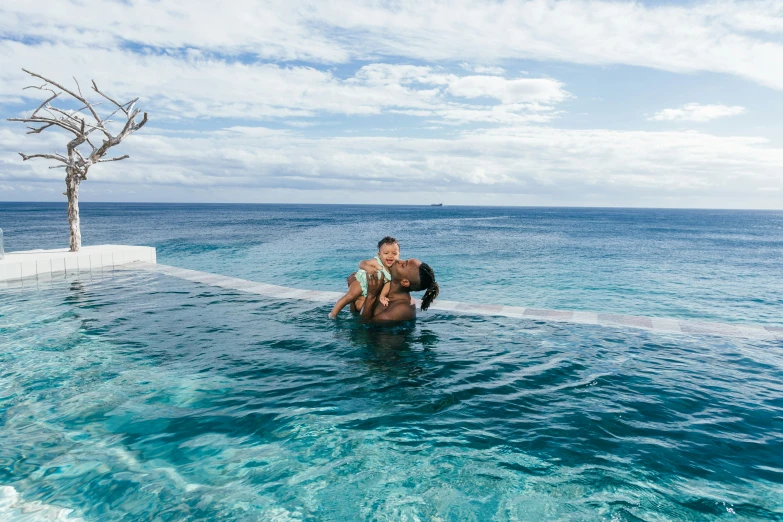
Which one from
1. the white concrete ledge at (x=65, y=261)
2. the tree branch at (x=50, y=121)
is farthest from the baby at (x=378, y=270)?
the tree branch at (x=50, y=121)

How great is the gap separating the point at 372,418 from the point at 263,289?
27.6ft

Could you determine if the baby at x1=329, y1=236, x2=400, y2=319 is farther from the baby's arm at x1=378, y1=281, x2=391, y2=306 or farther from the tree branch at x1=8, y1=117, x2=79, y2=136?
the tree branch at x1=8, y1=117, x2=79, y2=136

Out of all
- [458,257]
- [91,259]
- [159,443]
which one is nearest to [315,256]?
[458,257]

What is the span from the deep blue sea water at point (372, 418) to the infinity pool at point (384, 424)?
1.0 inches

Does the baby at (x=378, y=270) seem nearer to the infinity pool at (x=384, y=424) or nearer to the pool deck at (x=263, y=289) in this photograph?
the infinity pool at (x=384, y=424)

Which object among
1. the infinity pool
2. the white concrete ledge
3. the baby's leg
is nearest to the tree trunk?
the white concrete ledge

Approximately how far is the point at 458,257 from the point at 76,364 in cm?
2573

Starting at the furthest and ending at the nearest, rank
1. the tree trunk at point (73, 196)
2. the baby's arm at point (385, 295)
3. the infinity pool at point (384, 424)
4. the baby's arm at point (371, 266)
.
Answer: the tree trunk at point (73, 196)
the baby's arm at point (385, 295)
the baby's arm at point (371, 266)
the infinity pool at point (384, 424)

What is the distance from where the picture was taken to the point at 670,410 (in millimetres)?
5914

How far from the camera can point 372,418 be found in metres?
5.59

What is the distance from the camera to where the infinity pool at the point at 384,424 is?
4184mm

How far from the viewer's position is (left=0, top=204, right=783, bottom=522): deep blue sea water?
13.8ft

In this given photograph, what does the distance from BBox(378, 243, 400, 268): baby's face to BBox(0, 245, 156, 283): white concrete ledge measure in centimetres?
1205

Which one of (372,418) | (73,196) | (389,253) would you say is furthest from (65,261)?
(372,418)
